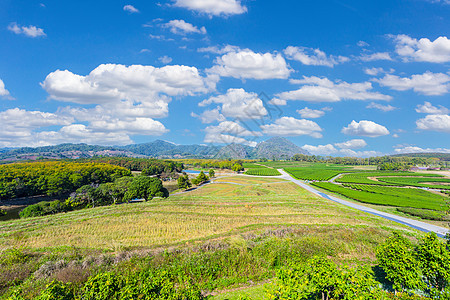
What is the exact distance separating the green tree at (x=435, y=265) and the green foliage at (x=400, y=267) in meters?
0.67

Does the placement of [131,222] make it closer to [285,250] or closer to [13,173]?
[285,250]

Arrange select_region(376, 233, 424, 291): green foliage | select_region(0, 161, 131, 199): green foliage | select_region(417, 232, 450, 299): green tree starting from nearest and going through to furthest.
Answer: select_region(376, 233, 424, 291): green foliage → select_region(417, 232, 450, 299): green tree → select_region(0, 161, 131, 199): green foliage

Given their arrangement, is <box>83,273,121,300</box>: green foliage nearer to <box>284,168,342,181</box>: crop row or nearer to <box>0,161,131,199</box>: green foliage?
<box>0,161,131,199</box>: green foliage

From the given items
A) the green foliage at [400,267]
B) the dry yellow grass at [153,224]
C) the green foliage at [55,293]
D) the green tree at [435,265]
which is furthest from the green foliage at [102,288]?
the green tree at [435,265]

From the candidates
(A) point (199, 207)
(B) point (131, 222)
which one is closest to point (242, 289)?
(B) point (131, 222)

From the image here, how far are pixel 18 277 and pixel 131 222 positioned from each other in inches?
609

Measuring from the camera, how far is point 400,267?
10.9 metres

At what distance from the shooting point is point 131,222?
2873 centimetres

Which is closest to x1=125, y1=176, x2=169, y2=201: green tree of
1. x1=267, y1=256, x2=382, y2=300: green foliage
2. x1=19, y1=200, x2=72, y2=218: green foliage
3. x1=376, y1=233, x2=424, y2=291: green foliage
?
x1=19, y1=200, x2=72, y2=218: green foliage

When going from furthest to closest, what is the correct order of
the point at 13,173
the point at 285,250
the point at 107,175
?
the point at 107,175 → the point at 13,173 → the point at 285,250

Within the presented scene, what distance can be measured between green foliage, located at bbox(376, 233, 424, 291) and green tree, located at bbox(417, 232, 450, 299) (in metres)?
0.67

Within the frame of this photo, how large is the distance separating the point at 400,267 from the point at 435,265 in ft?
5.97

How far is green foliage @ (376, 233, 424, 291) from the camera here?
1045 cm

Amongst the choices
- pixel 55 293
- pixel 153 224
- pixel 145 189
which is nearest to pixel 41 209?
pixel 145 189
